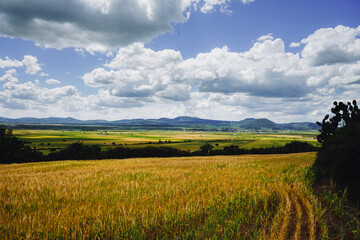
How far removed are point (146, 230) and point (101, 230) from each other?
0.90 meters

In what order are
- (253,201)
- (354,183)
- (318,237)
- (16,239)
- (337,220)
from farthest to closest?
(354,183)
(253,201)
(337,220)
(318,237)
(16,239)

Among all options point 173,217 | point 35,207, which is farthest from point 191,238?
point 35,207

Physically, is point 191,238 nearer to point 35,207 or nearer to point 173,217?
point 173,217

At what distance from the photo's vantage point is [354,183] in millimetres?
6832

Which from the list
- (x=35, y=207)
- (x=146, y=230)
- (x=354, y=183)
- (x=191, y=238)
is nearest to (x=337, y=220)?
(x=354, y=183)

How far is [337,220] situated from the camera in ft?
17.0

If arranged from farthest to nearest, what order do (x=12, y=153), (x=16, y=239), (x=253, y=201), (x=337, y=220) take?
(x=12, y=153)
(x=253, y=201)
(x=337, y=220)
(x=16, y=239)

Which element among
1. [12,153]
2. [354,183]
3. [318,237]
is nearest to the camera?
[318,237]

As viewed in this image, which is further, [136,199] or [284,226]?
[136,199]

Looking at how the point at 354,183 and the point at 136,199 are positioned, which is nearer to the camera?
the point at 136,199

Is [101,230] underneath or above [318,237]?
above

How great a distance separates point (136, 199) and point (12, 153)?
206 feet

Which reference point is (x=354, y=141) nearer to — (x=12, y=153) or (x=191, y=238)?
(x=191, y=238)

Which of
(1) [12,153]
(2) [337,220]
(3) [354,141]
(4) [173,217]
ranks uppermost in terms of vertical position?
(3) [354,141]
